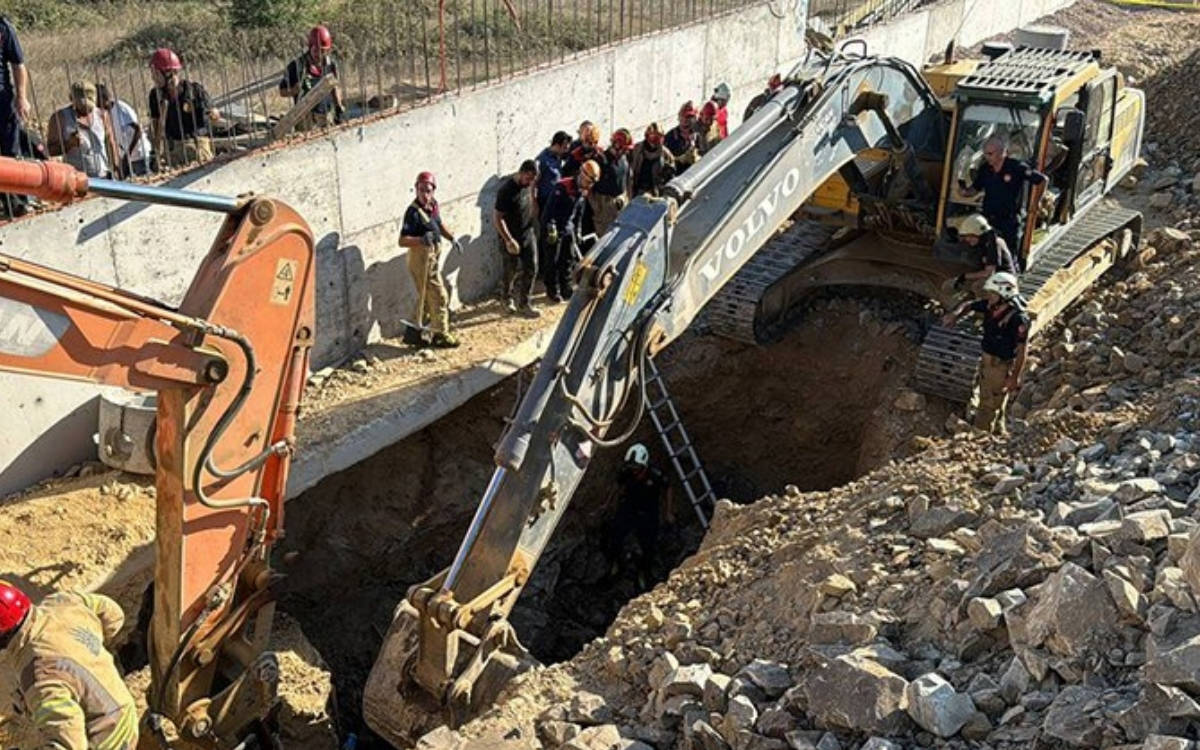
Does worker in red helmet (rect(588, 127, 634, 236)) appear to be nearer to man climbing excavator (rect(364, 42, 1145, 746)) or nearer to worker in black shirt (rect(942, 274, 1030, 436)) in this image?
man climbing excavator (rect(364, 42, 1145, 746))

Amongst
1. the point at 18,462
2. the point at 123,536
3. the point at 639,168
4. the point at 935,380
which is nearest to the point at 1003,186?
the point at 935,380

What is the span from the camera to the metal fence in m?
10.9

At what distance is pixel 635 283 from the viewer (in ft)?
21.7

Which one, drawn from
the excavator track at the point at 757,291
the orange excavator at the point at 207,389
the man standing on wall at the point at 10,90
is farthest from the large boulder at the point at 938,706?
the man standing on wall at the point at 10,90

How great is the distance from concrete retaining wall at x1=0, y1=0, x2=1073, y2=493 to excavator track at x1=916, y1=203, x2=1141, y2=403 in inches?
175

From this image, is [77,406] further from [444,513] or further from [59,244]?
[444,513]

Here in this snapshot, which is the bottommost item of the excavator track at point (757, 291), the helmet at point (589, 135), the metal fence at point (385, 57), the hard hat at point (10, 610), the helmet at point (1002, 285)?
the excavator track at point (757, 291)

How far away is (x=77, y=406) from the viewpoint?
8.71 meters

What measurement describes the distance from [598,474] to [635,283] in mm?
5063

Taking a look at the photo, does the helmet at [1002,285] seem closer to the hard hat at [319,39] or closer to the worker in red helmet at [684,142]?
the worker in red helmet at [684,142]

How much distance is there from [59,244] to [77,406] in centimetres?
116

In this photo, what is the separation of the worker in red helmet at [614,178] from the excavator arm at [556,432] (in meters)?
4.49

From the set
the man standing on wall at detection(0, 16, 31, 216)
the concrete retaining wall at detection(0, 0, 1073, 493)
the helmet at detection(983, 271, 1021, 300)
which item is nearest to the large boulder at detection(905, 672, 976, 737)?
the helmet at detection(983, 271, 1021, 300)

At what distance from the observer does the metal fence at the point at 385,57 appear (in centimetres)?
1090
